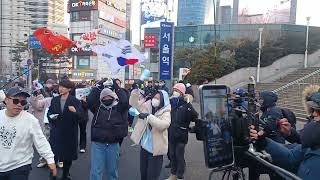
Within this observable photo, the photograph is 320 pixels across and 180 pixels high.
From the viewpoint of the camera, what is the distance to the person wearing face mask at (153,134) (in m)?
5.36

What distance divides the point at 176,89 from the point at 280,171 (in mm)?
3922

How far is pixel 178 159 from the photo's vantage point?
6.46 metres

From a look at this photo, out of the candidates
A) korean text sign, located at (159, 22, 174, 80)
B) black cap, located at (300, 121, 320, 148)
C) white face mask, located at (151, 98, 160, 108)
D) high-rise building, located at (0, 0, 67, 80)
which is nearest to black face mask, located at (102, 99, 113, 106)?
white face mask, located at (151, 98, 160, 108)

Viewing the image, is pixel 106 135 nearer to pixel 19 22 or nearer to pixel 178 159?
pixel 178 159

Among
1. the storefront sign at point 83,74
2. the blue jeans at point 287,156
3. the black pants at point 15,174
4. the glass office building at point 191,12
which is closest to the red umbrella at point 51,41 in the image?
the black pants at point 15,174

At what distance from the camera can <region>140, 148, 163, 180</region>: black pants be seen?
5.41m

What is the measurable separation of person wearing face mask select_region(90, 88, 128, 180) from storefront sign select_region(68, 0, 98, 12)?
301 feet

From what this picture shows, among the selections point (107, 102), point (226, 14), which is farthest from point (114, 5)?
point (107, 102)

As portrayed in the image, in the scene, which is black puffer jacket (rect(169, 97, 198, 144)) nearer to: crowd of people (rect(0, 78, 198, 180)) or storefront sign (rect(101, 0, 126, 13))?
crowd of people (rect(0, 78, 198, 180))

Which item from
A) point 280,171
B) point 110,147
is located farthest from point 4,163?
point 280,171

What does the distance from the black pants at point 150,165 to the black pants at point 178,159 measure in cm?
100

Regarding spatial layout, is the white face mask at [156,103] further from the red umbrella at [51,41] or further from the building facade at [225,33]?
the building facade at [225,33]

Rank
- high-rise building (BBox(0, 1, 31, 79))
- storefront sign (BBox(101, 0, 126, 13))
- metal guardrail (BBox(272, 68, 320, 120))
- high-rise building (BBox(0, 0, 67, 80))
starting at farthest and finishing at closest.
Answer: storefront sign (BBox(101, 0, 126, 13)) → high-rise building (BBox(0, 0, 67, 80)) → high-rise building (BBox(0, 1, 31, 79)) → metal guardrail (BBox(272, 68, 320, 120))

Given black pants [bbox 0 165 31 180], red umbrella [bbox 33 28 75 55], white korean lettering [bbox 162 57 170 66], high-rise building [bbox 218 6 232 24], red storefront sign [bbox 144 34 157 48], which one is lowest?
black pants [bbox 0 165 31 180]
